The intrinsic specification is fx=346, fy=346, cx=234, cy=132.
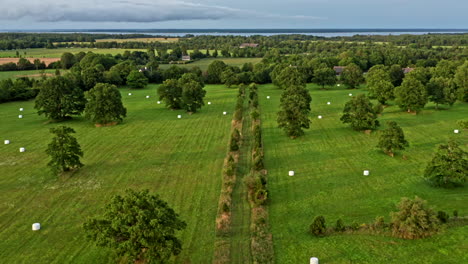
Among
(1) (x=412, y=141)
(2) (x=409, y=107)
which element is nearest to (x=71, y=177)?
(1) (x=412, y=141)

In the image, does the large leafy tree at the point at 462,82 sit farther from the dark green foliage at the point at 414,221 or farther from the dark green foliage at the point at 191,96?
the dark green foliage at the point at 414,221

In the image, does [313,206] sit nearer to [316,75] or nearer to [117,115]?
[117,115]

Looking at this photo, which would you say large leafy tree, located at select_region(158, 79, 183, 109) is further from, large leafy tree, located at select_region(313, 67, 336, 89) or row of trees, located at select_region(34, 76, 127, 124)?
large leafy tree, located at select_region(313, 67, 336, 89)

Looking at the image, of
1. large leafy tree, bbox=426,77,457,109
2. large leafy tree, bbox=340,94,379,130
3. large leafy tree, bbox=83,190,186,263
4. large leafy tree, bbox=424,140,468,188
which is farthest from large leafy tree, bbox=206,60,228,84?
large leafy tree, bbox=83,190,186,263

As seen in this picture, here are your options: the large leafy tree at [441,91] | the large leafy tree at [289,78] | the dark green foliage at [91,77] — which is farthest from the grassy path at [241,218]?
the dark green foliage at [91,77]

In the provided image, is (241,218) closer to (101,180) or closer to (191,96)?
(101,180)

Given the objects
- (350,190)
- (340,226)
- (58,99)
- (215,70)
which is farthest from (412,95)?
(58,99)
